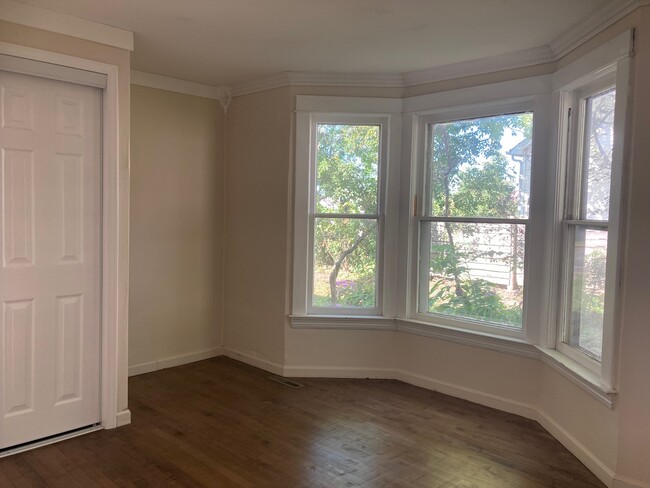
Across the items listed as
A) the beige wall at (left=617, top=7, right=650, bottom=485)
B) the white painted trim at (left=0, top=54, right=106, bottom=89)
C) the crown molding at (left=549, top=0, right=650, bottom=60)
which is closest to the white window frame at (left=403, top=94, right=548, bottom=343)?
the crown molding at (left=549, top=0, right=650, bottom=60)

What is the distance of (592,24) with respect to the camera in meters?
2.86

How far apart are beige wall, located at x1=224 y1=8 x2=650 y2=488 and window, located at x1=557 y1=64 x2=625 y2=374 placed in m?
0.12

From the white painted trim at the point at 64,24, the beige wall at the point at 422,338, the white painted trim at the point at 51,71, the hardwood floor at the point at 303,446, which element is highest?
the white painted trim at the point at 64,24

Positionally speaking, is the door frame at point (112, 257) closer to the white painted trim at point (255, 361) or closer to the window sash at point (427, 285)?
the white painted trim at point (255, 361)

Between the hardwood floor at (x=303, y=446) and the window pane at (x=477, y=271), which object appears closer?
the hardwood floor at (x=303, y=446)

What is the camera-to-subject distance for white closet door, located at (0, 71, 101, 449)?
9.39 feet

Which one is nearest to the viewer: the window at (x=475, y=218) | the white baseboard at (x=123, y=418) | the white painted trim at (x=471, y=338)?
the white baseboard at (x=123, y=418)

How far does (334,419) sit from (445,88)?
2.49 metres

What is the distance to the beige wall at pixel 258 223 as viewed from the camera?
4309 mm

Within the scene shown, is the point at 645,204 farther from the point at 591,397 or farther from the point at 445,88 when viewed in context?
the point at 445,88

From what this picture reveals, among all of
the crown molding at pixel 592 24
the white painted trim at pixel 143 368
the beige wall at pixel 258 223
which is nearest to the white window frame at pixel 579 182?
the crown molding at pixel 592 24

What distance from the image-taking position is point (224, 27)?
10.3ft

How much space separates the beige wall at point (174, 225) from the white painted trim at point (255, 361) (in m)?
0.15

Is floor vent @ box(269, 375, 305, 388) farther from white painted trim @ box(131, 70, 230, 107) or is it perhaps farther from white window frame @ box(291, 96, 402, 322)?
white painted trim @ box(131, 70, 230, 107)
